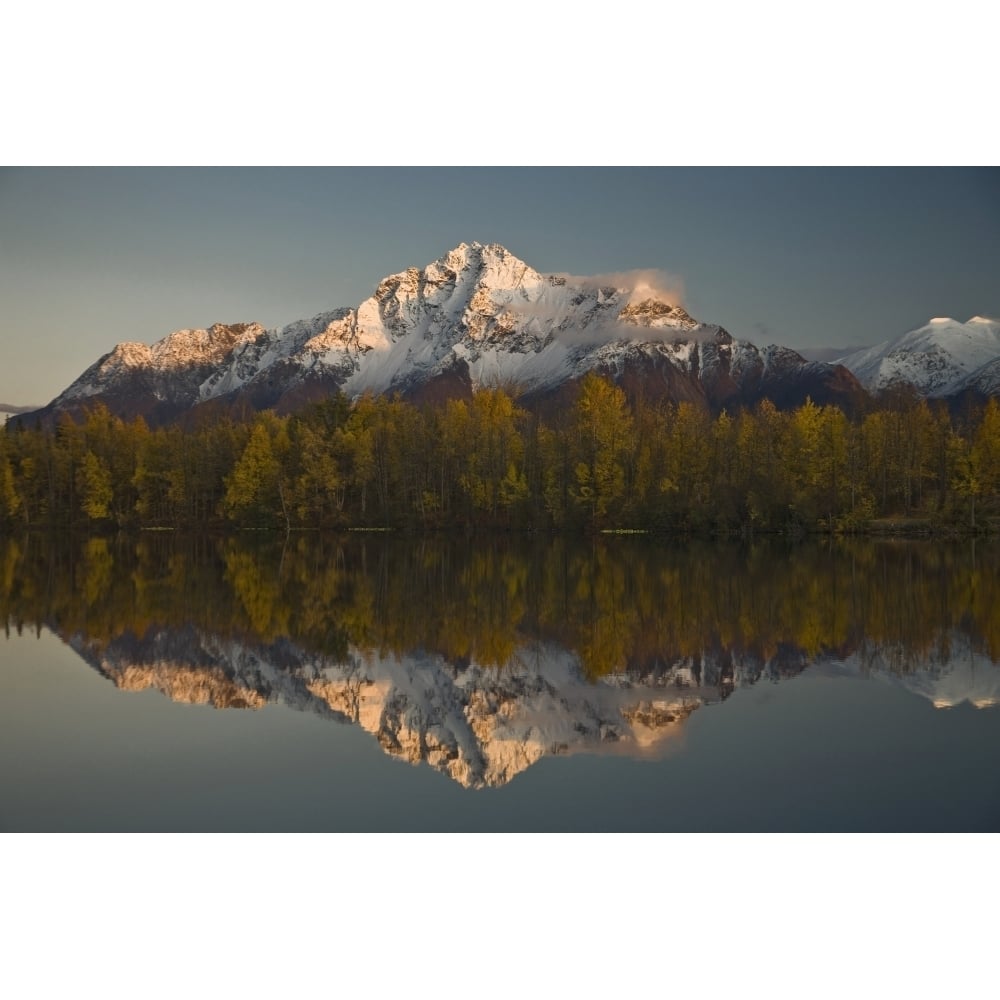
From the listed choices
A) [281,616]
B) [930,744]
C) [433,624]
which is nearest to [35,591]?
[281,616]

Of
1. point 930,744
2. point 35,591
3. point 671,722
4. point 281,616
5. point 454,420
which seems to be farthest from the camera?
point 454,420

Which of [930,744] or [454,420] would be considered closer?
[930,744]

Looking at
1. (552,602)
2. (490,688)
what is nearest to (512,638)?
(490,688)

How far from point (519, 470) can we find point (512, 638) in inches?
2002

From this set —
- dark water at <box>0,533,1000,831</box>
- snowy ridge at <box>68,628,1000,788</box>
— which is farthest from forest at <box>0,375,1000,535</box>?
snowy ridge at <box>68,628,1000,788</box>

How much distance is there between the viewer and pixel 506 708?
42.4ft

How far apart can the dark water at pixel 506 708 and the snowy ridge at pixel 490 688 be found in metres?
0.05

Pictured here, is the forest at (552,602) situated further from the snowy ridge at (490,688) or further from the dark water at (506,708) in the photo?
the snowy ridge at (490,688)

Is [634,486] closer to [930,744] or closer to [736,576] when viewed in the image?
[736,576]

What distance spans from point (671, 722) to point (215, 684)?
20.7 ft

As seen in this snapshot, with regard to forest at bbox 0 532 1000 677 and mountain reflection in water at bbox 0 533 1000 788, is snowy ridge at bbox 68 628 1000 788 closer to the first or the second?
mountain reflection in water at bbox 0 533 1000 788

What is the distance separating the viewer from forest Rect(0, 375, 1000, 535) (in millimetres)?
56125

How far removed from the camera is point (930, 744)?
11273 mm

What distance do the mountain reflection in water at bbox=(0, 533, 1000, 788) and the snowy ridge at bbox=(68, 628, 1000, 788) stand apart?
0.14 ft
